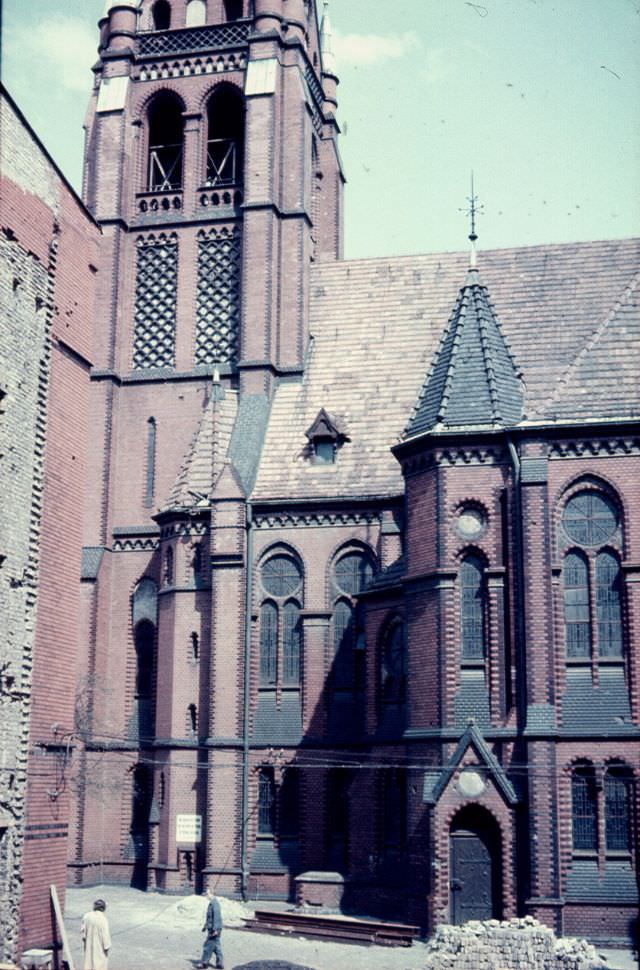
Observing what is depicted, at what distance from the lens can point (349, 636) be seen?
34125mm

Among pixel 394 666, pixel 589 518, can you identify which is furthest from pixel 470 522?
pixel 394 666

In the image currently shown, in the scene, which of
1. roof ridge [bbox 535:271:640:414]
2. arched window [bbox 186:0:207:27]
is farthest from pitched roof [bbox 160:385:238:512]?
arched window [bbox 186:0:207:27]

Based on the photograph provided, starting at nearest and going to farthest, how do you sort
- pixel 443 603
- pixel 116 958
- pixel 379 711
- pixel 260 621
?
pixel 116 958 → pixel 443 603 → pixel 379 711 → pixel 260 621

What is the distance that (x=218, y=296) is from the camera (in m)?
38.9

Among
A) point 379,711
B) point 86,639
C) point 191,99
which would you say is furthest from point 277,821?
point 191,99

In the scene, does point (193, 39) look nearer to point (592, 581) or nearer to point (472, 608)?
point (472, 608)

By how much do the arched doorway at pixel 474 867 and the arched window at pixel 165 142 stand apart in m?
23.3

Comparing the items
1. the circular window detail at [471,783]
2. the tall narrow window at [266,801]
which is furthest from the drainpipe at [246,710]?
the circular window detail at [471,783]

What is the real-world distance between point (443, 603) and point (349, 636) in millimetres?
6751

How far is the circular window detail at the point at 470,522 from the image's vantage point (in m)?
28.2

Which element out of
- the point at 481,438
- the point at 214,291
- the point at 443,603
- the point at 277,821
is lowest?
the point at 277,821

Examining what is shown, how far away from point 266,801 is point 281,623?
15.6 feet

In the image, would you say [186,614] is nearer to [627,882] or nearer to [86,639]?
[86,639]

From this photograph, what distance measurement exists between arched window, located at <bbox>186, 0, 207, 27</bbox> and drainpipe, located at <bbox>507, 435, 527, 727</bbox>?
69.0ft
